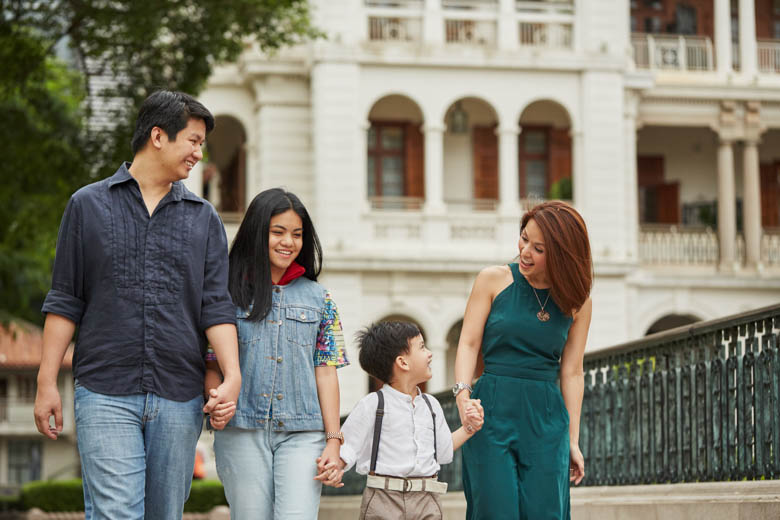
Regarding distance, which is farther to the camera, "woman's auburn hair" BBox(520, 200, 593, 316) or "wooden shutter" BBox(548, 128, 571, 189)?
"wooden shutter" BBox(548, 128, 571, 189)

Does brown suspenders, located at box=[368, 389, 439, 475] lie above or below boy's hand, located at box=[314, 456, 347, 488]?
above

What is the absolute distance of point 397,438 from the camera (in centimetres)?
582

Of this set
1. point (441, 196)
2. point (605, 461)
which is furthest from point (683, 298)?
point (605, 461)

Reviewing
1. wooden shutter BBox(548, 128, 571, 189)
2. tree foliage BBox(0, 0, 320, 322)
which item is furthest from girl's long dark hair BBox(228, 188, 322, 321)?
wooden shutter BBox(548, 128, 571, 189)

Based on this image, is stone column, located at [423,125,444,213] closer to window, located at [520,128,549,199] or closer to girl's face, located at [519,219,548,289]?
window, located at [520,128,549,199]

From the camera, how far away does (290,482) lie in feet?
17.3

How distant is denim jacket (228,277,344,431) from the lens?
211 inches

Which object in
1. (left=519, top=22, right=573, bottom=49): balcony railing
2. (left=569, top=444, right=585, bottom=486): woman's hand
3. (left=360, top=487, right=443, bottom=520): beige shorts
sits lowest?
(left=360, top=487, right=443, bottom=520): beige shorts

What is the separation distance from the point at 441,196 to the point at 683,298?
229 inches

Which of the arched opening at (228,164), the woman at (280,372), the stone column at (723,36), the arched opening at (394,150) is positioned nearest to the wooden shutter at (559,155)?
the arched opening at (394,150)

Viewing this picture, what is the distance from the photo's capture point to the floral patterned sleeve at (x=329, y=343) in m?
5.55

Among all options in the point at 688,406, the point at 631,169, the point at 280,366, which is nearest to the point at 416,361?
the point at 280,366

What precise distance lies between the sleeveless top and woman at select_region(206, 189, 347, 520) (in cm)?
67

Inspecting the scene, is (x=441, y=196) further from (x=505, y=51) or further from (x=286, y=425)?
(x=286, y=425)
